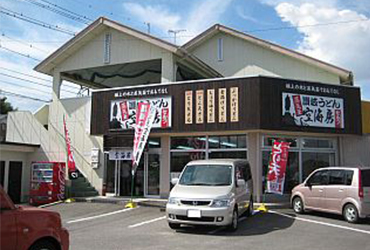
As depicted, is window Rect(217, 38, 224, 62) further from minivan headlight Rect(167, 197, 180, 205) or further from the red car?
the red car

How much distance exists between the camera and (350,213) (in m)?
11.3

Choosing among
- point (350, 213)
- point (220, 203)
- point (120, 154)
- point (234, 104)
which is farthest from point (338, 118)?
point (120, 154)

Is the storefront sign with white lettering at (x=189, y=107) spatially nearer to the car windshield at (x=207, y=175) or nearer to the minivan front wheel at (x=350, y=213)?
the car windshield at (x=207, y=175)

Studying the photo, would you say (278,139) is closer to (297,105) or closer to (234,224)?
(297,105)

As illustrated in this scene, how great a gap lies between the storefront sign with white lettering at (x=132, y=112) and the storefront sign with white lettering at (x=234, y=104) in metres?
2.66

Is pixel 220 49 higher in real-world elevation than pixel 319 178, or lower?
higher

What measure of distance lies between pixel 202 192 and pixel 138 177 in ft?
29.0

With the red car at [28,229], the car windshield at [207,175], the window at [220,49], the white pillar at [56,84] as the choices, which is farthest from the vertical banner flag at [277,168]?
the white pillar at [56,84]

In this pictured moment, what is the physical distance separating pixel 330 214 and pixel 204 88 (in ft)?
22.0

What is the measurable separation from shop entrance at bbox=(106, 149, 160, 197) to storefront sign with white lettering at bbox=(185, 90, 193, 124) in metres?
2.60

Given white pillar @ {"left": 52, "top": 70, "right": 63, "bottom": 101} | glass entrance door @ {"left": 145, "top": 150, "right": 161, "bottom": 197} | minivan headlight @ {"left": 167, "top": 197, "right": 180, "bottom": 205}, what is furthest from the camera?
white pillar @ {"left": 52, "top": 70, "right": 63, "bottom": 101}

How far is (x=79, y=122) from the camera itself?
1948 cm

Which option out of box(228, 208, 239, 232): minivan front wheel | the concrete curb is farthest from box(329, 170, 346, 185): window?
box(228, 208, 239, 232): minivan front wheel

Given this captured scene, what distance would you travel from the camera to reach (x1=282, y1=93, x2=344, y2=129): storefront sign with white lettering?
50.0 ft
